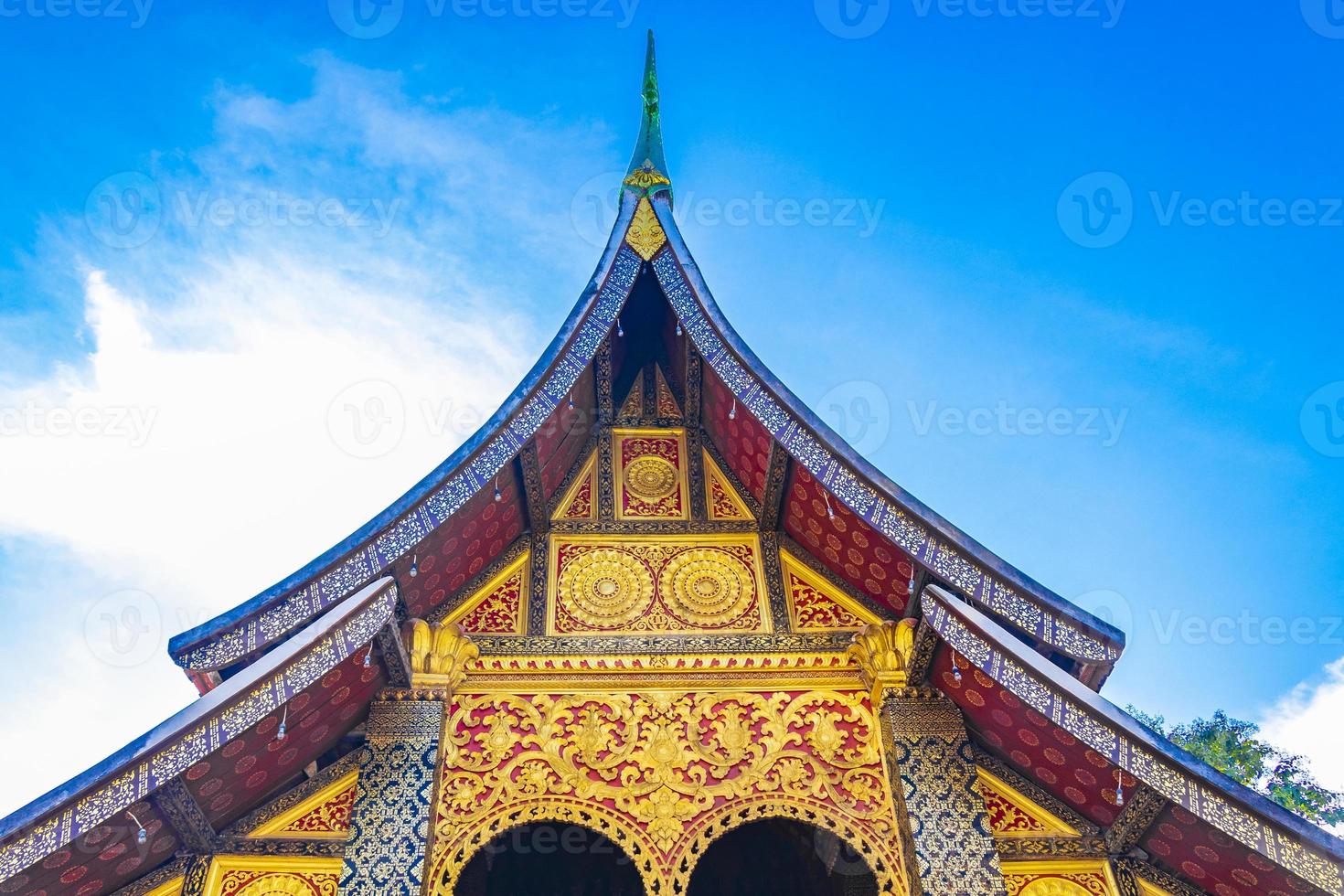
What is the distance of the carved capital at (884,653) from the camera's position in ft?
18.1

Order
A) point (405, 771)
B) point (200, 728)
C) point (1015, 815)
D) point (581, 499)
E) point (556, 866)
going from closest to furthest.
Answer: point (200, 728)
point (405, 771)
point (1015, 815)
point (581, 499)
point (556, 866)

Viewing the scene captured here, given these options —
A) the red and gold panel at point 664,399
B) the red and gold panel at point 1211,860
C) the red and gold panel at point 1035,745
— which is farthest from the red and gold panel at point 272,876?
the red and gold panel at point 1211,860

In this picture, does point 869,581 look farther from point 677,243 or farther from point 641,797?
point 677,243

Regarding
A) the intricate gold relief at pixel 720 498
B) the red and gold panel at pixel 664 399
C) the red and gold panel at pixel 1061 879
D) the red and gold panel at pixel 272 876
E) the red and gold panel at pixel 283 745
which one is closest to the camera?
the red and gold panel at pixel 283 745

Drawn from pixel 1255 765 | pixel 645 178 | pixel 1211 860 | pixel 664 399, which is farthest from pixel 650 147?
pixel 1255 765

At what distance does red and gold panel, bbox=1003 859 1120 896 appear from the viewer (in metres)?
4.90

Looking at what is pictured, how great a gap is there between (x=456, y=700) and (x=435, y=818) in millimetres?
725

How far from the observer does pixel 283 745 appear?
16.2 ft

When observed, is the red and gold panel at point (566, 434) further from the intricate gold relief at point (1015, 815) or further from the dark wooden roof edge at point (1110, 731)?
the intricate gold relief at point (1015, 815)

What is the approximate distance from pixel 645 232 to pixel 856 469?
2.42m

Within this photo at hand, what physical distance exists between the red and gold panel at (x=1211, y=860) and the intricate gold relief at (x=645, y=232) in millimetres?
4614

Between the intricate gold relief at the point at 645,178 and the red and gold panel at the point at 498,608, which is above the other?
the intricate gold relief at the point at 645,178

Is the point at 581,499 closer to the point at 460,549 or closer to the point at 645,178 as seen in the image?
the point at 460,549

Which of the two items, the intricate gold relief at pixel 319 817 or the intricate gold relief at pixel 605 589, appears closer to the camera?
the intricate gold relief at pixel 319 817
